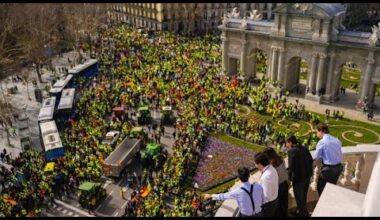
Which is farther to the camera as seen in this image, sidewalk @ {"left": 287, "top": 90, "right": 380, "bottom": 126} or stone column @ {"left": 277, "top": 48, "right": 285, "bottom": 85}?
stone column @ {"left": 277, "top": 48, "right": 285, "bottom": 85}

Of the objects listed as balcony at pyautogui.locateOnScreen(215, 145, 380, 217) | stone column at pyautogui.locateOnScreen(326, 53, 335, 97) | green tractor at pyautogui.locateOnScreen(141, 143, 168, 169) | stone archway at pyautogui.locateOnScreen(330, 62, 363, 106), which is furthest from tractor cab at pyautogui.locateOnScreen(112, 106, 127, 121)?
balcony at pyautogui.locateOnScreen(215, 145, 380, 217)

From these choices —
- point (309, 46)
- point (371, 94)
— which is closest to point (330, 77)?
point (309, 46)

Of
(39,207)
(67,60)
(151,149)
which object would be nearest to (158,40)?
(67,60)

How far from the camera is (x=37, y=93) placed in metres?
54.1

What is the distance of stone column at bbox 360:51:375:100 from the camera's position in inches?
1856

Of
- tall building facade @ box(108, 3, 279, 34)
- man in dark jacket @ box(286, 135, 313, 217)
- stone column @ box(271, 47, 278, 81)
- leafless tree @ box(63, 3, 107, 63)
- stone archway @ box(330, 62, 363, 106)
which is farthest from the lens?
tall building facade @ box(108, 3, 279, 34)

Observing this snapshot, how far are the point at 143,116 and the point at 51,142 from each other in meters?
11.7

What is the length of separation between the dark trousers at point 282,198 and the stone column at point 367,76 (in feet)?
136

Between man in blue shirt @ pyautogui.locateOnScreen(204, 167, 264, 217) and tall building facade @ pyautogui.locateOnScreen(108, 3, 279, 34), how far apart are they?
83559 mm

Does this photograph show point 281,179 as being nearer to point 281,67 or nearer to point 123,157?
point 123,157

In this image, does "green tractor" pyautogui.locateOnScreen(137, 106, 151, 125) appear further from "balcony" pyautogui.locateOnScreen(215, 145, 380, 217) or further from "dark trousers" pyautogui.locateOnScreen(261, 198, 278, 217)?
"dark trousers" pyautogui.locateOnScreen(261, 198, 278, 217)

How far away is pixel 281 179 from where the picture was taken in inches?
432

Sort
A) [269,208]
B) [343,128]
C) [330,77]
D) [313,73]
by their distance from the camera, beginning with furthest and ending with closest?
[313,73] → [330,77] → [343,128] → [269,208]

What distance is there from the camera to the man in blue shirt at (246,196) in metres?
9.69
